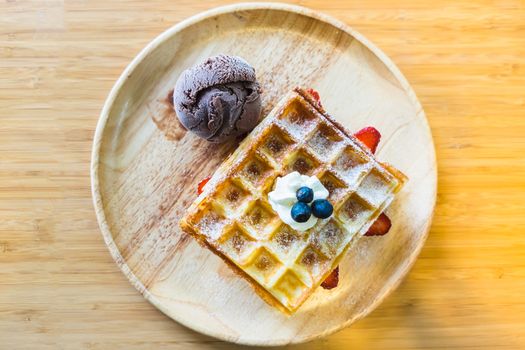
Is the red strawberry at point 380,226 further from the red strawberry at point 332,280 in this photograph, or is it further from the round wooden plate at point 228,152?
the red strawberry at point 332,280

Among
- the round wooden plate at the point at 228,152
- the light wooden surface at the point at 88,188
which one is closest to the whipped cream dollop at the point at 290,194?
the round wooden plate at the point at 228,152

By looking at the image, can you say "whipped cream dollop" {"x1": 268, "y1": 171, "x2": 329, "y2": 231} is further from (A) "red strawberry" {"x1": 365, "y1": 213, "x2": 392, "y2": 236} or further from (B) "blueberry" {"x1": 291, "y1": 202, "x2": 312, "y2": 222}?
(A) "red strawberry" {"x1": 365, "y1": 213, "x2": 392, "y2": 236}

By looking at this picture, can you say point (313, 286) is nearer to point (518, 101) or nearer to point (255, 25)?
point (255, 25)

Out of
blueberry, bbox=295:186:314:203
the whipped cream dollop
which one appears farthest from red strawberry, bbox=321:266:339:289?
blueberry, bbox=295:186:314:203

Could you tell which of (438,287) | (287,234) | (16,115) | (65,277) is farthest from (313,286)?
(16,115)

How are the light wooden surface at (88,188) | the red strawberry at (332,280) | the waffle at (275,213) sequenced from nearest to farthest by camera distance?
1. the waffle at (275,213)
2. the red strawberry at (332,280)
3. the light wooden surface at (88,188)

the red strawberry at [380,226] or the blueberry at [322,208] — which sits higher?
the blueberry at [322,208]

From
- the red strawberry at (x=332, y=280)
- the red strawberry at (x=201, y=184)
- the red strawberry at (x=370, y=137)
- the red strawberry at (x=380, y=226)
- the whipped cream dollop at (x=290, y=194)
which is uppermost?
the red strawberry at (x=370, y=137)
